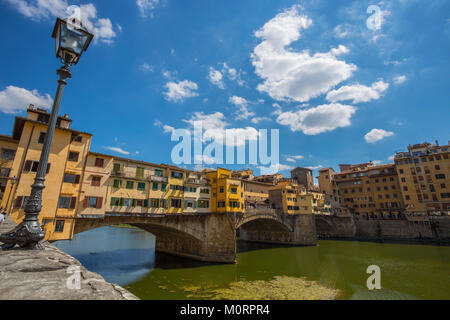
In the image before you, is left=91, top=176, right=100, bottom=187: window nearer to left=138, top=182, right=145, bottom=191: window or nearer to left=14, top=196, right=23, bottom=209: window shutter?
left=138, top=182, right=145, bottom=191: window

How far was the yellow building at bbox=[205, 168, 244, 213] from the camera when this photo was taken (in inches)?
1487

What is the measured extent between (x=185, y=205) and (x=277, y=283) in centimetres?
1761

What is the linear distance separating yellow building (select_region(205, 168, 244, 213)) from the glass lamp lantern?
31.9m

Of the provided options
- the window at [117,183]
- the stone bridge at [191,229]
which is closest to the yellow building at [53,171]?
the stone bridge at [191,229]

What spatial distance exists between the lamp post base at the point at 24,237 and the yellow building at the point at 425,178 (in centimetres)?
8069

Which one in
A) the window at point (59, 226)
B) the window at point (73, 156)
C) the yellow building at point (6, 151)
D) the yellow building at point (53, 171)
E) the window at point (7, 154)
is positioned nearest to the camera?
the yellow building at point (53, 171)

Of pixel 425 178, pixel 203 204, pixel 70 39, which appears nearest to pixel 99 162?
pixel 203 204

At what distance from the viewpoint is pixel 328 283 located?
25734mm

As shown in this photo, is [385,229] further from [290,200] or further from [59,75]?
[59,75]

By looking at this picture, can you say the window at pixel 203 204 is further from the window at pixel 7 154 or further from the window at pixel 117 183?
the window at pixel 7 154

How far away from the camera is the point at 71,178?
2405cm

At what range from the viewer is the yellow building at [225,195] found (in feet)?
124
